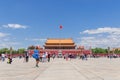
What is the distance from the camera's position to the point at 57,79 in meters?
14.5

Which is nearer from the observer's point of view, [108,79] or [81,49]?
[108,79]

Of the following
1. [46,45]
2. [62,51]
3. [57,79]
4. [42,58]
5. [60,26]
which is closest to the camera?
[57,79]

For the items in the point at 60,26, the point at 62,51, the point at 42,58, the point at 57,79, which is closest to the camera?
the point at 57,79

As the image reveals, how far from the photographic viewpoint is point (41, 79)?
14.7 metres

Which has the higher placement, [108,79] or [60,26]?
[60,26]

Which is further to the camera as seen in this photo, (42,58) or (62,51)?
(62,51)

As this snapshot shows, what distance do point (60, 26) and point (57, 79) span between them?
121 metres

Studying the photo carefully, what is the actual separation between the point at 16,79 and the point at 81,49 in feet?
469

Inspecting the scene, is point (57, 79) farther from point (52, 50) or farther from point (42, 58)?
point (52, 50)

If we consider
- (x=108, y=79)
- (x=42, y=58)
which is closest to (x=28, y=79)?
(x=108, y=79)

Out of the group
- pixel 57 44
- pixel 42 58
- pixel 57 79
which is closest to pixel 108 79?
pixel 57 79

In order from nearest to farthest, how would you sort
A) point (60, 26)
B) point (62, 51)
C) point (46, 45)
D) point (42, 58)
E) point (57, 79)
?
point (57, 79)
point (42, 58)
point (60, 26)
point (62, 51)
point (46, 45)

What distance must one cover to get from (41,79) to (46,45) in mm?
153324

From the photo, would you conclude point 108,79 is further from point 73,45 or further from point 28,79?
point 73,45
